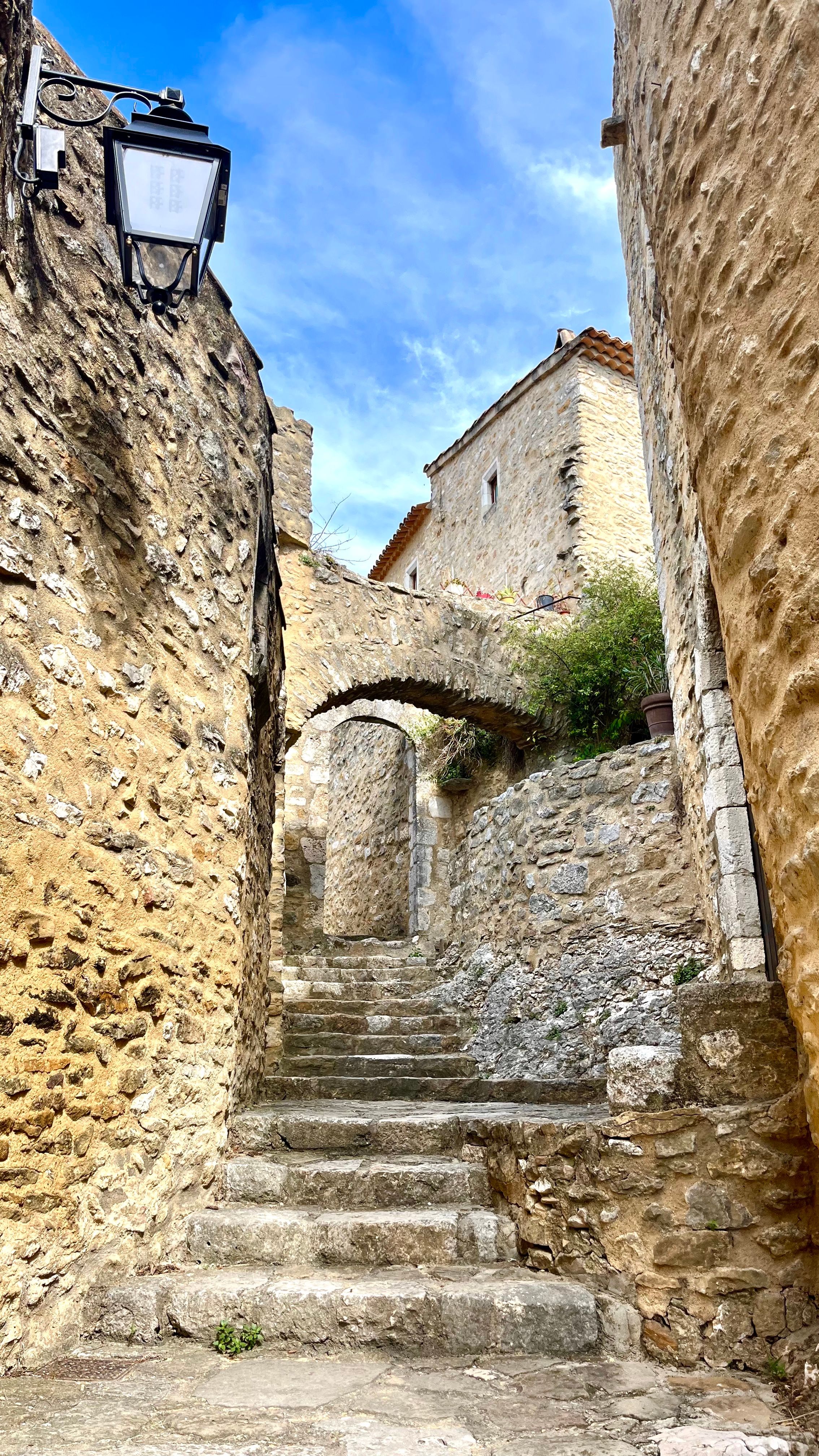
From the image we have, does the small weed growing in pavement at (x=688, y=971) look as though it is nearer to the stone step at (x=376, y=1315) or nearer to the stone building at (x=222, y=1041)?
the stone building at (x=222, y=1041)

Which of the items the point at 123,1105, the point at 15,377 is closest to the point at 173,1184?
the point at 123,1105

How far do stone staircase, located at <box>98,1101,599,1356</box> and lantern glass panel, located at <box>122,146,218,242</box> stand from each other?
9.98 feet

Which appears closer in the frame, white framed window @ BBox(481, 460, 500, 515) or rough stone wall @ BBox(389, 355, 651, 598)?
rough stone wall @ BBox(389, 355, 651, 598)

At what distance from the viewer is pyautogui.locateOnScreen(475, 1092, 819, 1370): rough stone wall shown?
7.46 feet

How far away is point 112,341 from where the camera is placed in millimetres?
3014

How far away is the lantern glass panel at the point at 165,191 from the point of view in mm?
2482

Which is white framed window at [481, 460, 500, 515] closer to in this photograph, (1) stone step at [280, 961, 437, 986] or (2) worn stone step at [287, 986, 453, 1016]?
(1) stone step at [280, 961, 437, 986]

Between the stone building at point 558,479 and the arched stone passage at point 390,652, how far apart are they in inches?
57.9

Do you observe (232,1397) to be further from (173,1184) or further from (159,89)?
(159,89)

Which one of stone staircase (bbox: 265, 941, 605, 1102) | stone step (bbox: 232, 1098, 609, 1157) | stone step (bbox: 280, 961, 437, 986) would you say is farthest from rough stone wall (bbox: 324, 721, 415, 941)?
stone step (bbox: 232, 1098, 609, 1157)

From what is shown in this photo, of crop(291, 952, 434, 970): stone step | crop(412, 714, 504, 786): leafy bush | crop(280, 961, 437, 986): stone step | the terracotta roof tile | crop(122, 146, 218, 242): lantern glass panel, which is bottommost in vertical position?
crop(280, 961, 437, 986): stone step

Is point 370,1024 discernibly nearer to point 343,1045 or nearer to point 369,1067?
point 343,1045

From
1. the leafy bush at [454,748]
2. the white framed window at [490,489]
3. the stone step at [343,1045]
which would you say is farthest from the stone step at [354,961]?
the white framed window at [490,489]

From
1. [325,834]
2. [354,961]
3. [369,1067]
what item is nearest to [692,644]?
[369,1067]
